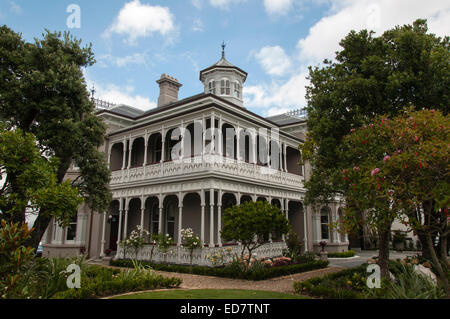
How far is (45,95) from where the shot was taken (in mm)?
11328

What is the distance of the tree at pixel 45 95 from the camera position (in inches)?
428

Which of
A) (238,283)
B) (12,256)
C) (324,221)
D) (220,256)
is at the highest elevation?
(324,221)

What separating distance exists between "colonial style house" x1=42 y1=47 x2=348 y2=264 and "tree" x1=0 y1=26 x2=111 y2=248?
598 centimetres

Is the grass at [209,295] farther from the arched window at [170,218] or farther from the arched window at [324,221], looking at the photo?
the arched window at [324,221]

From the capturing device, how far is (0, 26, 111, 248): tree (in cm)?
1087

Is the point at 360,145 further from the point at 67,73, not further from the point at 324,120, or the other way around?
the point at 67,73

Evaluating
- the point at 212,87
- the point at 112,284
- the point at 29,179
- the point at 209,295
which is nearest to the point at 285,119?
the point at 212,87

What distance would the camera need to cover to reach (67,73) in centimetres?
1152

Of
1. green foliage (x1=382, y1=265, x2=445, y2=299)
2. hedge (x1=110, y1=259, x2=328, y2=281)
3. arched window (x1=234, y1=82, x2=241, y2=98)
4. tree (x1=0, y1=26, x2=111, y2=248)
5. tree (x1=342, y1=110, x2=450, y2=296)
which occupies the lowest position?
hedge (x1=110, y1=259, x2=328, y2=281)

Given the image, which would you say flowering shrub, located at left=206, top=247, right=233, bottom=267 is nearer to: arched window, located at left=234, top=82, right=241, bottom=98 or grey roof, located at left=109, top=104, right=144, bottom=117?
arched window, located at left=234, top=82, right=241, bottom=98

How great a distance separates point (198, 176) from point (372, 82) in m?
8.97

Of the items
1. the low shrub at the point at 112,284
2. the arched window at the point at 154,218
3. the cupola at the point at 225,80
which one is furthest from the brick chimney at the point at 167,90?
the low shrub at the point at 112,284

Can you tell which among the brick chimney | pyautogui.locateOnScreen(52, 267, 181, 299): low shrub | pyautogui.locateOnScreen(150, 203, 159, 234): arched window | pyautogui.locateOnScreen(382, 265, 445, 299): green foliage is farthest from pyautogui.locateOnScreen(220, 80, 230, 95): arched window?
pyautogui.locateOnScreen(382, 265, 445, 299): green foliage

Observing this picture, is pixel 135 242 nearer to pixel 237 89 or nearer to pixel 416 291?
pixel 416 291
